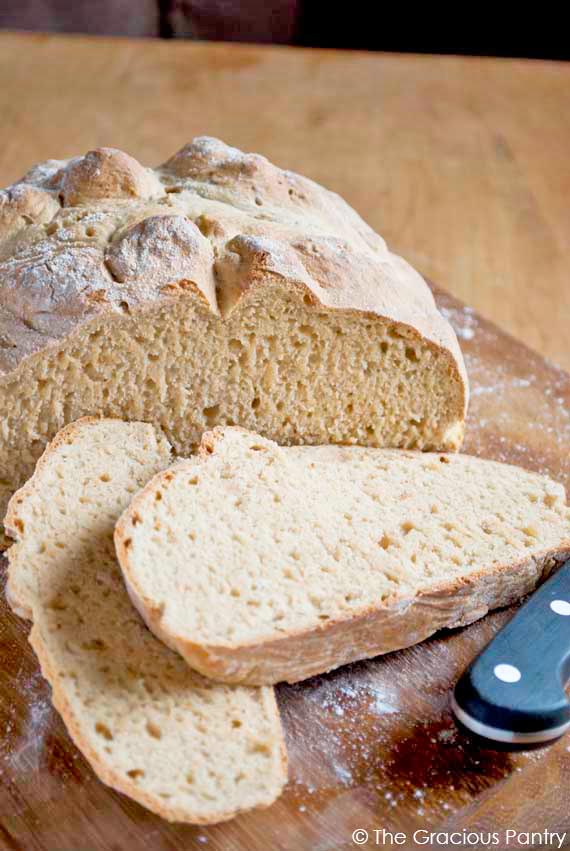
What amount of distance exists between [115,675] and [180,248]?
113cm

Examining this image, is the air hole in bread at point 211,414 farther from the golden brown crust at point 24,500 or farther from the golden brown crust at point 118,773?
the golden brown crust at point 118,773

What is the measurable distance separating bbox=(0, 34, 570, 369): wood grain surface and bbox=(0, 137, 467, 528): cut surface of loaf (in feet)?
4.45

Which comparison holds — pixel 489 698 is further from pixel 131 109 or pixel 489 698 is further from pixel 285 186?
pixel 131 109

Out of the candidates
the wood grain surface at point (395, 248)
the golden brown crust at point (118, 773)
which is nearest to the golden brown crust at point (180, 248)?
the wood grain surface at point (395, 248)

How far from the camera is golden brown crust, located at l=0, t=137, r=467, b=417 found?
2.68m

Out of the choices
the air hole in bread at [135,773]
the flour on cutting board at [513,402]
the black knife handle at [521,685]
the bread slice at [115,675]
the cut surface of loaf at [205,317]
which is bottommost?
the flour on cutting board at [513,402]

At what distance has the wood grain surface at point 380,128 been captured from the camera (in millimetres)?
4762

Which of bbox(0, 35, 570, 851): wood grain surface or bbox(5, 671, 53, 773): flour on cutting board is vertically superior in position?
bbox(0, 35, 570, 851): wood grain surface

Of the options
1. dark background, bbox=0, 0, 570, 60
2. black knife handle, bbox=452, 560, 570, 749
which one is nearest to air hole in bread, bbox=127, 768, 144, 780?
black knife handle, bbox=452, 560, 570, 749

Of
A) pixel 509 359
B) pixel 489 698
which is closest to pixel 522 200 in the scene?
pixel 509 359

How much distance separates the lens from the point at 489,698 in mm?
2273

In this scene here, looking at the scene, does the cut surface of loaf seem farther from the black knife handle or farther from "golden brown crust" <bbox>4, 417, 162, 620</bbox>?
the black knife handle

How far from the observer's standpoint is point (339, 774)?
230 cm

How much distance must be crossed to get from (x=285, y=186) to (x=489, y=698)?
1.71 meters
